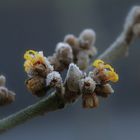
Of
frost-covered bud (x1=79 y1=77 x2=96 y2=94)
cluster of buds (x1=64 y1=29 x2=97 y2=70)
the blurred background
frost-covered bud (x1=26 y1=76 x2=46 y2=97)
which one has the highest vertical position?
the blurred background

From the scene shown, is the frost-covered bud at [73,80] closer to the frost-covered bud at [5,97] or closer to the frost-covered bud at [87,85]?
the frost-covered bud at [87,85]

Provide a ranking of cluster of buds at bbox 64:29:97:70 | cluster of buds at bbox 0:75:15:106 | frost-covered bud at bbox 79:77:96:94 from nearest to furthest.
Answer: frost-covered bud at bbox 79:77:96:94 < cluster of buds at bbox 0:75:15:106 < cluster of buds at bbox 64:29:97:70

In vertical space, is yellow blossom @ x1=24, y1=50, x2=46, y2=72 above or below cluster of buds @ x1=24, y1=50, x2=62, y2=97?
above

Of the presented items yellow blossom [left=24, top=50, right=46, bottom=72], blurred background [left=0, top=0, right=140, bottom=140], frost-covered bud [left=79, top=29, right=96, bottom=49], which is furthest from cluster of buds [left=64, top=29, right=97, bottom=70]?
blurred background [left=0, top=0, right=140, bottom=140]

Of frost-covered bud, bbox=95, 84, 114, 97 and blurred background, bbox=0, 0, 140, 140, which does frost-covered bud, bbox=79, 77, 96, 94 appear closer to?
frost-covered bud, bbox=95, 84, 114, 97

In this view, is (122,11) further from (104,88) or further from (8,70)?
(104,88)

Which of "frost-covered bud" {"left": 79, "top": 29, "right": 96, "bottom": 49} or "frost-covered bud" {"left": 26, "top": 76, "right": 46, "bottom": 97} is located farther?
"frost-covered bud" {"left": 79, "top": 29, "right": 96, "bottom": 49}

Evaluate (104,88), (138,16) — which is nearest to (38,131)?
(138,16)

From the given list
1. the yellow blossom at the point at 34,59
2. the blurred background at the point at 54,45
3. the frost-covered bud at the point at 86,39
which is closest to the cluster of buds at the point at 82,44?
the frost-covered bud at the point at 86,39
